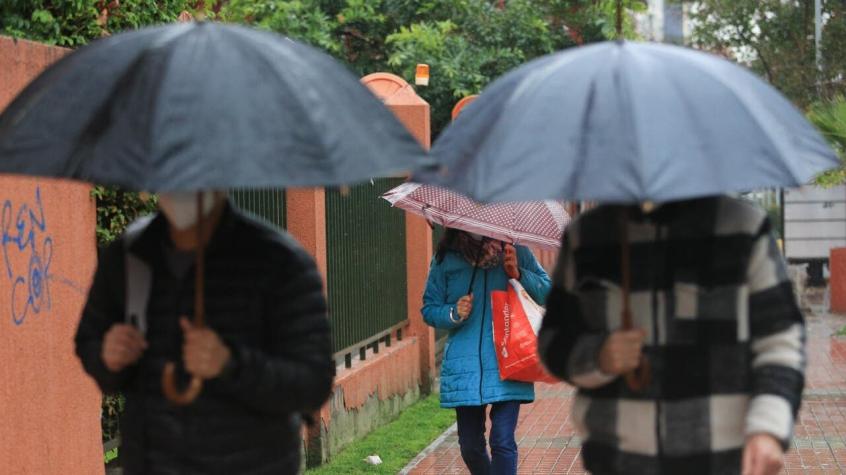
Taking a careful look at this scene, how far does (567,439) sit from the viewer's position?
35.7ft

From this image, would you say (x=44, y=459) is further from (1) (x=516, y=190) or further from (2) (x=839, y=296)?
(2) (x=839, y=296)

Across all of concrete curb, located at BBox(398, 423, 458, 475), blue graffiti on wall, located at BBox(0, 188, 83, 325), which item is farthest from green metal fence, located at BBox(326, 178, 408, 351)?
blue graffiti on wall, located at BBox(0, 188, 83, 325)

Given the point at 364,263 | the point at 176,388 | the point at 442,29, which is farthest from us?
the point at 442,29

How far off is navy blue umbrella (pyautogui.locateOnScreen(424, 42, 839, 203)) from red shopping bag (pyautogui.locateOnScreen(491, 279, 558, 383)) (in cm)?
350

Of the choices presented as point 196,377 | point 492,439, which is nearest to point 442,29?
point 492,439

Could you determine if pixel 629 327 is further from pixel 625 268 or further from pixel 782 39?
pixel 782 39

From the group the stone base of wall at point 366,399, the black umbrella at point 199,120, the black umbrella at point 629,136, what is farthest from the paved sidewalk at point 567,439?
the black umbrella at point 199,120

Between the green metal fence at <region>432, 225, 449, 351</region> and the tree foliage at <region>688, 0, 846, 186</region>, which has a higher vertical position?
the tree foliage at <region>688, 0, 846, 186</region>

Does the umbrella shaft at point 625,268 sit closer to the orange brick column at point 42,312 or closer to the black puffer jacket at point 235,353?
the black puffer jacket at point 235,353

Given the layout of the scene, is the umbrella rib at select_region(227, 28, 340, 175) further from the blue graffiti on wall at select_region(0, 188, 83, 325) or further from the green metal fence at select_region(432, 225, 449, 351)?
the green metal fence at select_region(432, 225, 449, 351)

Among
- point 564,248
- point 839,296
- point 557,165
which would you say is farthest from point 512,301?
point 839,296

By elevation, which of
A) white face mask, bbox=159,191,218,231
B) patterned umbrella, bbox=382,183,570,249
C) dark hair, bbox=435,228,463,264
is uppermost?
white face mask, bbox=159,191,218,231

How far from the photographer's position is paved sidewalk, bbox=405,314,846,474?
31.7ft

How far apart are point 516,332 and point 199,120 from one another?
4125mm
